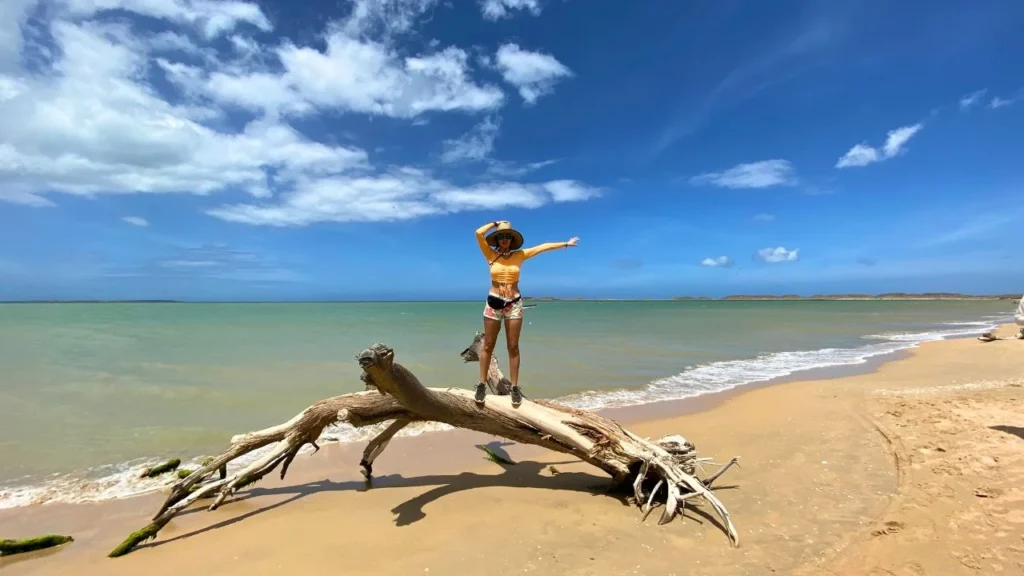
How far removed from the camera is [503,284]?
5.51 metres

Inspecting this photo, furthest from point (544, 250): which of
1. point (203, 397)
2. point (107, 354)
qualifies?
point (107, 354)

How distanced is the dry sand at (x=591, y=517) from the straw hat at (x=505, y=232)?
9.86ft

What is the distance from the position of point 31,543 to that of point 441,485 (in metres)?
4.11

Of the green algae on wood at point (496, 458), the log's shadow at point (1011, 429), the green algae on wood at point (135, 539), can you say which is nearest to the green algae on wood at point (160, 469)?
the green algae on wood at point (135, 539)

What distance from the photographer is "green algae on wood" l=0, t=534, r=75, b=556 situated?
4.59 m

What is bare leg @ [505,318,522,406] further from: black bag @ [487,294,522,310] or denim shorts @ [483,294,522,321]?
black bag @ [487,294,522,310]

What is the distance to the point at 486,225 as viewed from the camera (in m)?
5.53

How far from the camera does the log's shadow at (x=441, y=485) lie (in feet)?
18.9

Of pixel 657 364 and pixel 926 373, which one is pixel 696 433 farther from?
pixel 926 373

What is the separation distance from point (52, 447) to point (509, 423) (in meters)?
8.09

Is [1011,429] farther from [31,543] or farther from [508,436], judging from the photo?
[31,543]

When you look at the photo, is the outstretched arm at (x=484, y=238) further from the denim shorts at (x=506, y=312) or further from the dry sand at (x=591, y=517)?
the dry sand at (x=591, y=517)

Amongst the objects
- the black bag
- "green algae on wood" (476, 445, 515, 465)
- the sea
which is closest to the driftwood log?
the black bag

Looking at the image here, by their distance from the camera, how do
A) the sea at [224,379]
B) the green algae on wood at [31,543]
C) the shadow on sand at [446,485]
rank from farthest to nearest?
the sea at [224,379] < the shadow on sand at [446,485] < the green algae on wood at [31,543]
